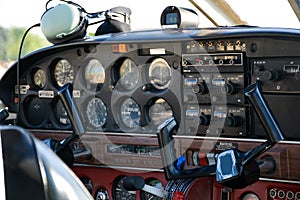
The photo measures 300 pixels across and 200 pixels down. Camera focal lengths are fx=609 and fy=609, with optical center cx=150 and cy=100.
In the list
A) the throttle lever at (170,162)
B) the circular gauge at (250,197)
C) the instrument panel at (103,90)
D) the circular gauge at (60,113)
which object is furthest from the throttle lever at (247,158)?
the circular gauge at (60,113)

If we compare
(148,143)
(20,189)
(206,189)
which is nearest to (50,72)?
(148,143)

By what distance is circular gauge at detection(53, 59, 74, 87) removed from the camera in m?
3.58

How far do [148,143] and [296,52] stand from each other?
0.95 m

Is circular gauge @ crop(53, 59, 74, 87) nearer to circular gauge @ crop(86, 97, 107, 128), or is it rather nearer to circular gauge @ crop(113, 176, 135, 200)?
circular gauge @ crop(86, 97, 107, 128)

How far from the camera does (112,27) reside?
3.71 meters

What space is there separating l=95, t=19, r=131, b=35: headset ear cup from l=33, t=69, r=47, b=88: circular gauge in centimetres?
43

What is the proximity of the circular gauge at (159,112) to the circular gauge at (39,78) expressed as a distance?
798 millimetres

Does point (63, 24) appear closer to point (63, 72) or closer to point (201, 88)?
point (63, 72)

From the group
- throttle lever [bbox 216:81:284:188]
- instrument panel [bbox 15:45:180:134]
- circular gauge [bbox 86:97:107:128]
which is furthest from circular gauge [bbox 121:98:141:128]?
throttle lever [bbox 216:81:284:188]

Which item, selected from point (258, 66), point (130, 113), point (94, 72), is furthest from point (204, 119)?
point (94, 72)

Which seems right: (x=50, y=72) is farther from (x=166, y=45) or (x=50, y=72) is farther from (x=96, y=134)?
(x=166, y=45)

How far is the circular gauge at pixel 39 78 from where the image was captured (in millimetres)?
3723

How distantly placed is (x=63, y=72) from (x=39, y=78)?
0.71 feet

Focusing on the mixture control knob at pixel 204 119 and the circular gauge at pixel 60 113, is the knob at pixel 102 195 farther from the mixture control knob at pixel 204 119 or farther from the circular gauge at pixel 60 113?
the mixture control knob at pixel 204 119
